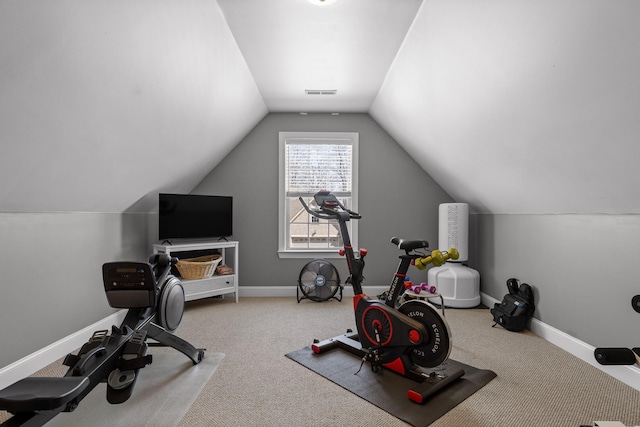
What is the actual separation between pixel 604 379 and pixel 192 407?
2.60m

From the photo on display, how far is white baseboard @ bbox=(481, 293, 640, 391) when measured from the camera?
222 centimetres

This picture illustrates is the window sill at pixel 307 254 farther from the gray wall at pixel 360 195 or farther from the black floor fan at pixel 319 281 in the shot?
the black floor fan at pixel 319 281

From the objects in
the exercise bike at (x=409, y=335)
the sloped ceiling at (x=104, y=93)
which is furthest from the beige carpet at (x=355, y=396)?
the sloped ceiling at (x=104, y=93)

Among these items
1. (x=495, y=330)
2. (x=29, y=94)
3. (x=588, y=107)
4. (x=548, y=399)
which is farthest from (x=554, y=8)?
(x=495, y=330)

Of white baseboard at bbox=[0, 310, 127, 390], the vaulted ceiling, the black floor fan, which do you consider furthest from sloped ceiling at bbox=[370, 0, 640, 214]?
white baseboard at bbox=[0, 310, 127, 390]

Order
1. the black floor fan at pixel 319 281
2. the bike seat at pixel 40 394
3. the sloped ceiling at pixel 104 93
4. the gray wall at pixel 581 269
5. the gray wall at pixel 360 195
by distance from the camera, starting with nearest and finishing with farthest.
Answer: the bike seat at pixel 40 394, the sloped ceiling at pixel 104 93, the gray wall at pixel 581 269, the black floor fan at pixel 319 281, the gray wall at pixel 360 195

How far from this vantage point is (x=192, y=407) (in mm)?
1985

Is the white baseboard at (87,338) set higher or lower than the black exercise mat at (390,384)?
higher

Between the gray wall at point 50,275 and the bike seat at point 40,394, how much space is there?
0.98 meters

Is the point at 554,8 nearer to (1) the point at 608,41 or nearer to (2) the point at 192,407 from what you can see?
(1) the point at 608,41

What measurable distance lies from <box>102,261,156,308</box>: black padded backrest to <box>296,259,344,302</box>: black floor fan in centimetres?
215

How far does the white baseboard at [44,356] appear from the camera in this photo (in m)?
2.15

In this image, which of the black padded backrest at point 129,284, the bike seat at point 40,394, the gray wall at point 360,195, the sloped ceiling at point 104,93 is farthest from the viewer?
the gray wall at point 360,195

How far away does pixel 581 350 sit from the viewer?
105 inches
